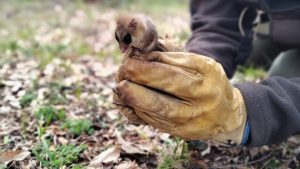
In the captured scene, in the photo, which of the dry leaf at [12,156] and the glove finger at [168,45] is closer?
the glove finger at [168,45]

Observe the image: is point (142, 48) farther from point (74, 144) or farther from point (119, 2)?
point (119, 2)

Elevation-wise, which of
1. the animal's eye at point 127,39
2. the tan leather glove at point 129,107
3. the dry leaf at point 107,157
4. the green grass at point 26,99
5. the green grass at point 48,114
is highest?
the animal's eye at point 127,39

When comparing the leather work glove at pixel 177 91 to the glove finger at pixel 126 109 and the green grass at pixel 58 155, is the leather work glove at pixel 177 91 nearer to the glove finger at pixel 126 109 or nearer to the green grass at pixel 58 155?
the glove finger at pixel 126 109

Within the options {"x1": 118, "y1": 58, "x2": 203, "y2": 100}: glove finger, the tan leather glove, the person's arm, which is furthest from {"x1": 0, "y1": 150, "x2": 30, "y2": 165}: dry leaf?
the person's arm

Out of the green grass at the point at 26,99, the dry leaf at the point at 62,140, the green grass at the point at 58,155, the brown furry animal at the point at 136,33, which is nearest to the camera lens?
the brown furry animal at the point at 136,33

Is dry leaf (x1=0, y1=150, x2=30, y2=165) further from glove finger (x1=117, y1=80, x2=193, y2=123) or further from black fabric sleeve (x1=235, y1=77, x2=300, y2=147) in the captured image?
black fabric sleeve (x1=235, y1=77, x2=300, y2=147)

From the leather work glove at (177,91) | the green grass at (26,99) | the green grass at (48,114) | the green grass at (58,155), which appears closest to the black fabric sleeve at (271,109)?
the leather work glove at (177,91)

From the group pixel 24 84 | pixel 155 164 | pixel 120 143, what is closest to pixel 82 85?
pixel 24 84

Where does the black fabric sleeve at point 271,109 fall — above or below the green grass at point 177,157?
above
